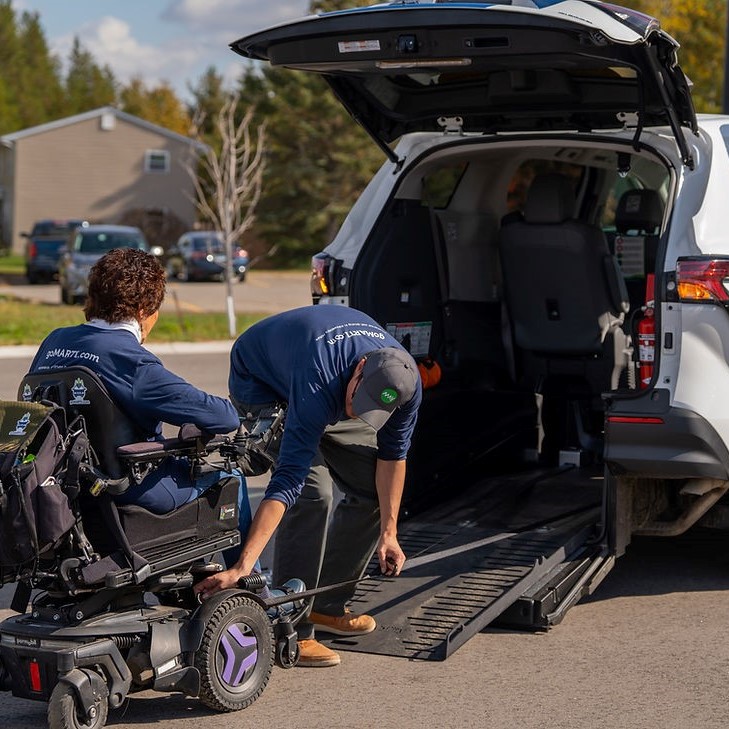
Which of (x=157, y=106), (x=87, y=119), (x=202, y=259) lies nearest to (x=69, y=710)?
(x=202, y=259)

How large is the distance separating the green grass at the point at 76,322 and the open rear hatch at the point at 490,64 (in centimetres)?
1234

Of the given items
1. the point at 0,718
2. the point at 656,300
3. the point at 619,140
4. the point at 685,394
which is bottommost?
the point at 0,718

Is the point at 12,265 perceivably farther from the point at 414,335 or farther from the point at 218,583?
the point at 218,583

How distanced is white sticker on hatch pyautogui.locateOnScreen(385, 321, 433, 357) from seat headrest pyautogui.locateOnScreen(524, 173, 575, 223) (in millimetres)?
888

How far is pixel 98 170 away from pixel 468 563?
51990mm

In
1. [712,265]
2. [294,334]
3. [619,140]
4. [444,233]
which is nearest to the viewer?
[294,334]

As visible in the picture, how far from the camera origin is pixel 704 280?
550cm

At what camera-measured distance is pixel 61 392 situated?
14.1ft

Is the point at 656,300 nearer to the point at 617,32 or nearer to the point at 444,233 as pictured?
the point at 617,32

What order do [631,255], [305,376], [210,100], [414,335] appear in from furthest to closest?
[210,100]
[631,255]
[414,335]
[305,376]

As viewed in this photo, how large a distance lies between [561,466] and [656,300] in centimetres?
206

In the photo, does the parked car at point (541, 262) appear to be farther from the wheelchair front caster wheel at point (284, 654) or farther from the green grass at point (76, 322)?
the green grass at point (76, 322)

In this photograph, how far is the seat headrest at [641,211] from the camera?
7.79 m

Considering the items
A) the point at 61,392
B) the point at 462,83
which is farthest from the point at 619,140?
the point at 61,392
